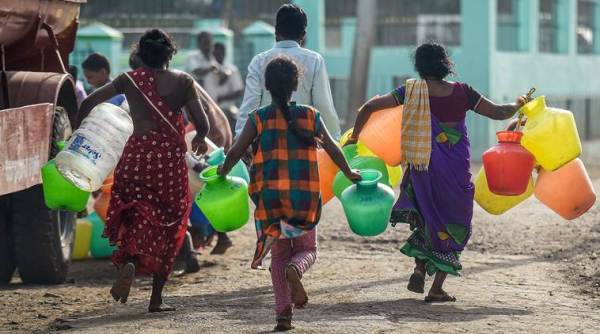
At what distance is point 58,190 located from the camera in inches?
285

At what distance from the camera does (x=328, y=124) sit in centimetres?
792

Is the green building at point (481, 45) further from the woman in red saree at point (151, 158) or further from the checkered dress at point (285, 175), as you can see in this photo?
the checkered dress at point (285, 175)

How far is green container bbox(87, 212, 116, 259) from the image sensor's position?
9789 millimetres

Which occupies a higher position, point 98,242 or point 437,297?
point 437,297

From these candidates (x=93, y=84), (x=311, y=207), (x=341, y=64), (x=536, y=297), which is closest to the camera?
(x=311, y=207)

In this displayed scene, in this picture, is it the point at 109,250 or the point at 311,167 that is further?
the point at 109,250

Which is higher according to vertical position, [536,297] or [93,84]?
[93,84]

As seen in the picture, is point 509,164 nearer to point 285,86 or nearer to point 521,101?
point 521,101

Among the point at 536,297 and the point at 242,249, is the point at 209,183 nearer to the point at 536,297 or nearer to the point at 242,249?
the point at 536,297

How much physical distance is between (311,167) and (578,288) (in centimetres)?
230

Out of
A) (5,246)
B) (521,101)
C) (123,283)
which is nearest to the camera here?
(123,283)

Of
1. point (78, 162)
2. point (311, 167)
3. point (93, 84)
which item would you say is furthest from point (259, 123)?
point (93, 84)

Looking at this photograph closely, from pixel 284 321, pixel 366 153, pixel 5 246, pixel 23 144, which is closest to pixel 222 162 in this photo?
pixel 366 153

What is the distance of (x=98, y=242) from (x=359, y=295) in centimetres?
286
